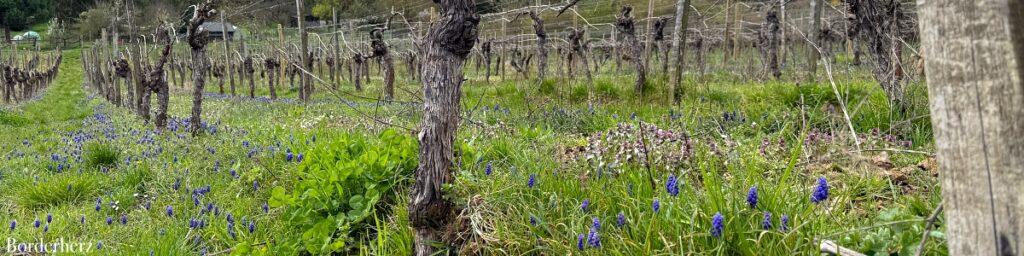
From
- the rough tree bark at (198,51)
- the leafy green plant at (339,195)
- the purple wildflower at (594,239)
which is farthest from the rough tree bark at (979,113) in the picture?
the rough tree bark at (198,51)

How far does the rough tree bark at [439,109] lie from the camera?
277 cm

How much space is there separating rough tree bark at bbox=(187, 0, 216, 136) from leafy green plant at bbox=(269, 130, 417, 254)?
16.4 ft

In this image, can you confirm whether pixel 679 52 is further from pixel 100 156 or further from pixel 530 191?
pixel 100 156

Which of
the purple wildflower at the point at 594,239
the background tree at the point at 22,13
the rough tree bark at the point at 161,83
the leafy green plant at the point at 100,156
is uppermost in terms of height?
the background tree at the point at 22,13

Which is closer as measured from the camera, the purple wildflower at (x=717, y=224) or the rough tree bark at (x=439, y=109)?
the purple wildflower at (x=717, y=224)

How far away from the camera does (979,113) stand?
40.6 inches

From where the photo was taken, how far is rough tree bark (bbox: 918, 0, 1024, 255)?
3.25ft

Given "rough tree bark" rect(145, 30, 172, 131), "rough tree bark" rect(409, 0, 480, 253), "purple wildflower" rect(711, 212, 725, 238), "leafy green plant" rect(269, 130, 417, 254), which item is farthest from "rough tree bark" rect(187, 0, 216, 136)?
"purple wildflower" rect(711, 212, 725, 238)

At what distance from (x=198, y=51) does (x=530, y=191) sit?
6966mm

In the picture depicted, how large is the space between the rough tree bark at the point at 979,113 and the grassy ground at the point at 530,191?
596mm

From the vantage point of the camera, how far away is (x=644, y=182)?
3.02m

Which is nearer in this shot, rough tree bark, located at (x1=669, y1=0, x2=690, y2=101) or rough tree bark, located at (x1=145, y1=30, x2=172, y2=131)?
rough tree bark, located at (x1=669, y1=0, x2=690, y2=101)

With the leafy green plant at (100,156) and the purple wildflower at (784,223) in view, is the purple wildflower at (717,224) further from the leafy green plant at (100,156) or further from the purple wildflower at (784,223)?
the leafy green plant at (100,156)

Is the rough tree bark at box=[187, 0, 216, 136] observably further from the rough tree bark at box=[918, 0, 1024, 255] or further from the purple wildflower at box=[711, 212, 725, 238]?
the rough tree bark at box=[918, 0, 1024, 255]
